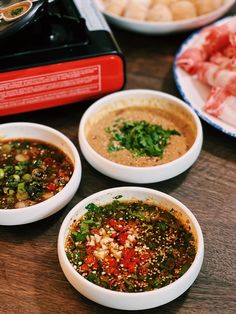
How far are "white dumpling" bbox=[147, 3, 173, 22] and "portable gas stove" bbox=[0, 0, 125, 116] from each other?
0.35 metres

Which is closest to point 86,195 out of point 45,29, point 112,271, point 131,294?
point 112,271

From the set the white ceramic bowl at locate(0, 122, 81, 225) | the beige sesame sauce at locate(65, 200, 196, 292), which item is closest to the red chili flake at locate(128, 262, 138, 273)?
the beige sesame sauce at locate(65, 200, 196, 292)

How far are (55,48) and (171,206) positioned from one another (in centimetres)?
69

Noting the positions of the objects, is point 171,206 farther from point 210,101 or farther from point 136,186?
point 210,101

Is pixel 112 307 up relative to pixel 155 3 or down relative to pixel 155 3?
down

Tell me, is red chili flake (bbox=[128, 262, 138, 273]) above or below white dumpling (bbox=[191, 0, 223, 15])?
below

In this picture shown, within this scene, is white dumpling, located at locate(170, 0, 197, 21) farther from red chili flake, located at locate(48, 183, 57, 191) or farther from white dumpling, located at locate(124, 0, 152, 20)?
red chili flake, located at locate(48, 183, 57, 191)

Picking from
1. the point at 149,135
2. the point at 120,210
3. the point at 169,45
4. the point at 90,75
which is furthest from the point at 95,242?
the point at 169,45

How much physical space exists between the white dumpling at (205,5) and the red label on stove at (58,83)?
1.93 ft

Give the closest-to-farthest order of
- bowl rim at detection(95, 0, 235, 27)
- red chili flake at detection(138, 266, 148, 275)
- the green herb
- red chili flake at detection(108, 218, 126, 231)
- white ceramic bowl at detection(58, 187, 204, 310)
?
white ceramic bowl at detection(58, 187, 204, 310) < red chili flake at detection(138, 266, 148, 275) < red chili flake at detection(108, 218, 126, 231) < the green herb < bowl rim at detection(95, 0, 235, 27)

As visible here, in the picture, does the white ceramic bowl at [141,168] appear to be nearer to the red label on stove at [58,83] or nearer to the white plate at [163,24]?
the red label on stove at [58,83]

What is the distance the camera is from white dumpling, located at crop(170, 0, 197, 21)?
2.07 meters

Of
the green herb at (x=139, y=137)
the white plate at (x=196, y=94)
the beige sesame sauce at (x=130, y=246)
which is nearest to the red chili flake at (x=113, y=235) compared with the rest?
the beige sesame sauce at (x=130, y=246)

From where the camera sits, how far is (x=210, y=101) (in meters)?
1.73
